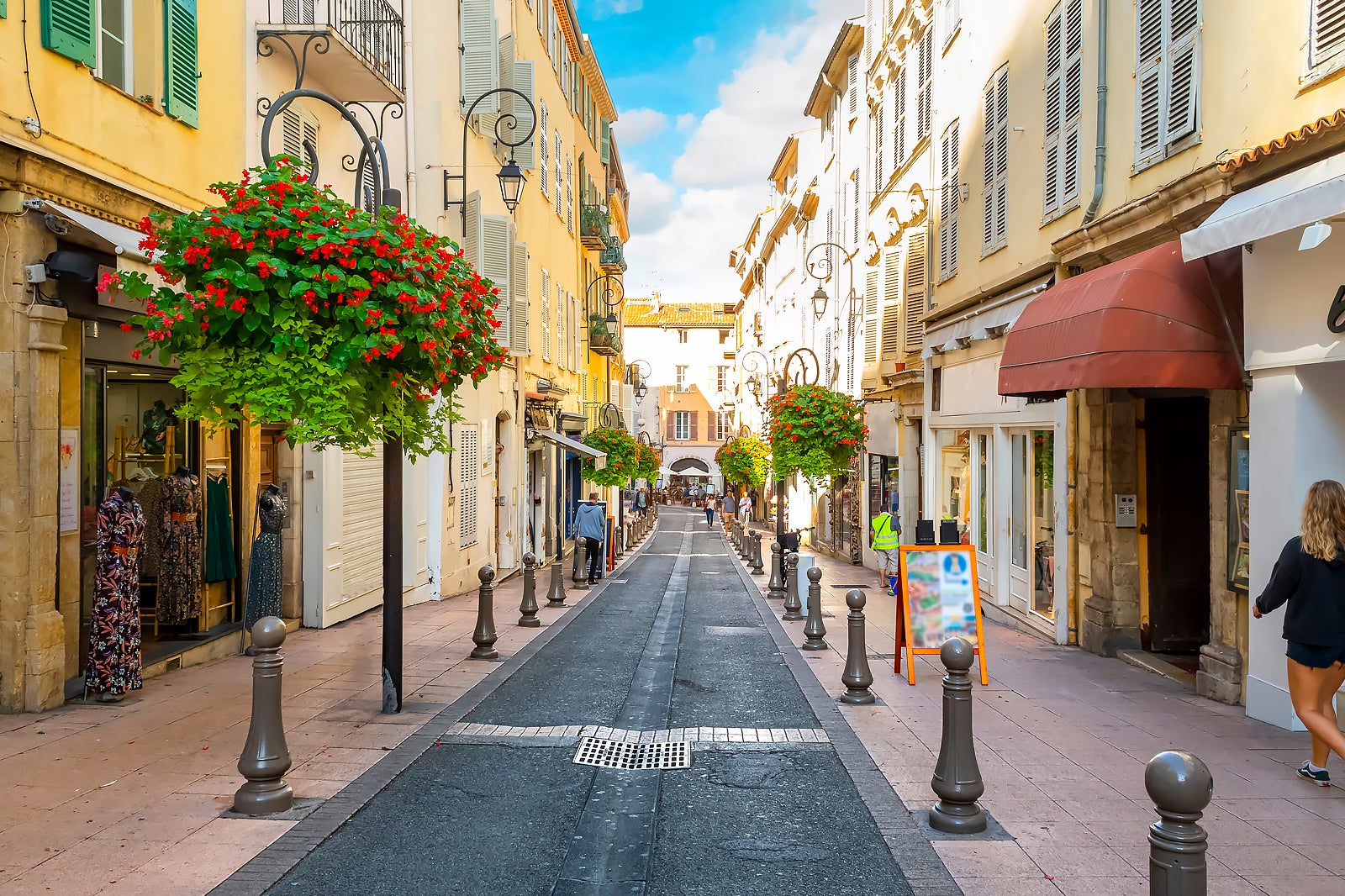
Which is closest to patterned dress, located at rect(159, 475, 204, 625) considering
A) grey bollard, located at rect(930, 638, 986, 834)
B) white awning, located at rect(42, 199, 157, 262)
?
white awning, located at rect(42, 199, 157, 262)

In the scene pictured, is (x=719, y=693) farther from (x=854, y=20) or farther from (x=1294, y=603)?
(x=854, y=20)

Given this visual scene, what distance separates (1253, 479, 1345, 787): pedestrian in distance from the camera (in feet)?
19.2

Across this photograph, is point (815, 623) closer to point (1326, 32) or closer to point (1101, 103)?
point (1101, 103)

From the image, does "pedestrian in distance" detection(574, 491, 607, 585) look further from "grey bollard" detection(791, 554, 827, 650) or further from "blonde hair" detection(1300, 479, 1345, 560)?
"blonde hair" detection(1300, 479, 1345, 560)

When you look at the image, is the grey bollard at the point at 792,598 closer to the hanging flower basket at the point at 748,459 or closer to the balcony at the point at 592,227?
the balcony at the point at 592,227

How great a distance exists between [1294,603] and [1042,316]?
4.34m

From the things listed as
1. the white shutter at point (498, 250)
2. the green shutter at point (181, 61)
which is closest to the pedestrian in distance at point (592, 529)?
the white shutter at point (498, 250)

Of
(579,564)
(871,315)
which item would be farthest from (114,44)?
(871,315)

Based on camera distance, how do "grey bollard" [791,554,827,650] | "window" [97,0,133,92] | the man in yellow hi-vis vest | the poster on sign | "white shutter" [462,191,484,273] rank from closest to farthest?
"window" [97,0,133,92] < the poster on sign < "grey bollard" [791,554,827,650] < the man in yellow hi-vis vest < "white shutter" [462,191,484,273]

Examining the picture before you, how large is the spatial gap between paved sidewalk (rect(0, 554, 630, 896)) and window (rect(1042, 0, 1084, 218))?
27.7 ft

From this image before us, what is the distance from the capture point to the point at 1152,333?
8.08 meters

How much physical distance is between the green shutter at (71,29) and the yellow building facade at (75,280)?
0.04ft

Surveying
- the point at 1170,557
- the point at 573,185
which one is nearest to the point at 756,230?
the point at 573,185

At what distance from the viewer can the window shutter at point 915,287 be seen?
758 inches
